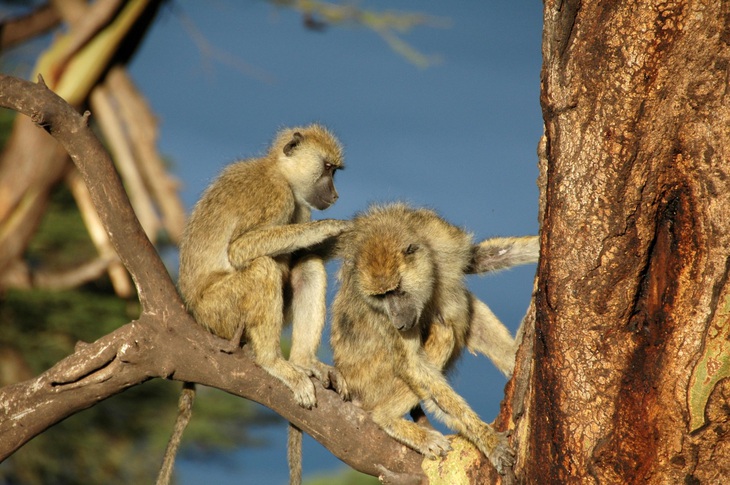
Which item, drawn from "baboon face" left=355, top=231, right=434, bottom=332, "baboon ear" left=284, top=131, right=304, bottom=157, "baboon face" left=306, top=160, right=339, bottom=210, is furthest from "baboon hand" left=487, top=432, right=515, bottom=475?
"baboon ear" left=284, top=131, right=304, bottom=157

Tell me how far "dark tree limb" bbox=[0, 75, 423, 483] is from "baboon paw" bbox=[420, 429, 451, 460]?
0.26ft

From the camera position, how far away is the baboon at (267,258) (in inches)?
137

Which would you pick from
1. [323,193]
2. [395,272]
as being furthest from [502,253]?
[323,193]

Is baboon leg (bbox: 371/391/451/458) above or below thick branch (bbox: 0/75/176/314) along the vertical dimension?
below

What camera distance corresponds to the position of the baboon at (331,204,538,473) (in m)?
3.30

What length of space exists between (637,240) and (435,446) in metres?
1.27

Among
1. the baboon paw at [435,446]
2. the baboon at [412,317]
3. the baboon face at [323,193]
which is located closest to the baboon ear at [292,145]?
the baboon face at [323,193]

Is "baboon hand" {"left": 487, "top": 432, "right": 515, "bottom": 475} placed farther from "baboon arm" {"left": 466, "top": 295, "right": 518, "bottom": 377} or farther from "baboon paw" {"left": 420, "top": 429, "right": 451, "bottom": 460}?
"baboon arm" {"left": 466, "top": 295, "right": 518, "bottom": 377}

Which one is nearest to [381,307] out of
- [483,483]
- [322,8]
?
[483,483]

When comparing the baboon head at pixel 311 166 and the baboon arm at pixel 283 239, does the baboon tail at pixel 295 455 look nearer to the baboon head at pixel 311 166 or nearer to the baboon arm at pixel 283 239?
the baboon arm at pixel 283 239

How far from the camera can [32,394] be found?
3166mm

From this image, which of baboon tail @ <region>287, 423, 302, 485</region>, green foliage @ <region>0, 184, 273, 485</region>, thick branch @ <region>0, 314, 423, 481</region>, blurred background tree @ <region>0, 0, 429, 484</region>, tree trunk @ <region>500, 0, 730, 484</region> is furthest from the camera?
green foliage @ <region>0, 184, 273, 485</region>

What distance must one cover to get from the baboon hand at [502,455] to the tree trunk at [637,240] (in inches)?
13.1

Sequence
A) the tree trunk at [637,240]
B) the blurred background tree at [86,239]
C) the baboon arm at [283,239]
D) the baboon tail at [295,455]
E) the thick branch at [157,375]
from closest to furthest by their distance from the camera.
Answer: the tree trunk at [637,240] → the thick branch at [157,375] → the baboon tail at [295,455] → the baboon arm at [283,239] → the blurred background tree at [86,239]
